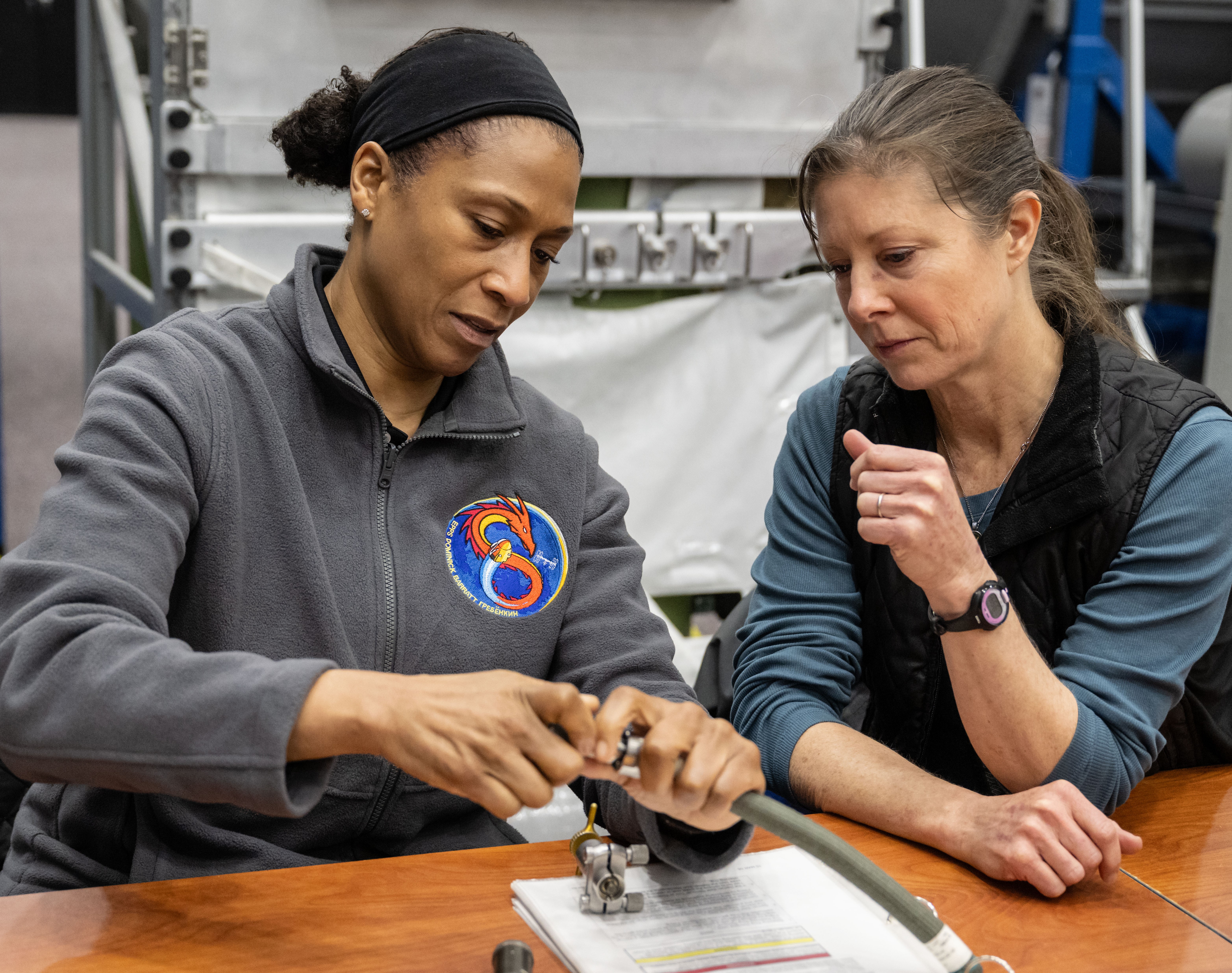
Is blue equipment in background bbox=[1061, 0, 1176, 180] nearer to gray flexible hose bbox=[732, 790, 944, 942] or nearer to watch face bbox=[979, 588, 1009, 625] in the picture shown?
watch face bbox=[979, 588, 1009, 625]

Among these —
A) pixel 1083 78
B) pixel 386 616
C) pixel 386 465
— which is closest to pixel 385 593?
pixel 386 616

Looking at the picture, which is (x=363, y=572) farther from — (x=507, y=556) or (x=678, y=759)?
(x=678, y=759)

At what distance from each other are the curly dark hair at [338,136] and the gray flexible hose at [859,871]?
676mm

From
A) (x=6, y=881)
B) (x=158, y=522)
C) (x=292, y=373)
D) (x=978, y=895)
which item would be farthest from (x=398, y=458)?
(x=978, y=895)

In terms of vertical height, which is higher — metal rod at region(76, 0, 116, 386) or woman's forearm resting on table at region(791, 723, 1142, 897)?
metal rod at region(76, 0, 116, 386)

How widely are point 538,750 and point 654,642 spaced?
447 millimetres

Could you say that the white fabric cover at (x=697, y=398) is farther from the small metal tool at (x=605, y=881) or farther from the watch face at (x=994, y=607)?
the small metal tool at (x=605, y=881)

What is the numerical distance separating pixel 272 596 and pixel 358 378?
23 centimetres

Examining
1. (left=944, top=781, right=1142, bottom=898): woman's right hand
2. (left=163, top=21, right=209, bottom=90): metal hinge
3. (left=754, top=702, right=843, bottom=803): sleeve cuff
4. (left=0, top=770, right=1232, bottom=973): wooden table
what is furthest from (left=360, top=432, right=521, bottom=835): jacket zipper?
(left=163, top=21, right=209, bottom=90): metal hinge

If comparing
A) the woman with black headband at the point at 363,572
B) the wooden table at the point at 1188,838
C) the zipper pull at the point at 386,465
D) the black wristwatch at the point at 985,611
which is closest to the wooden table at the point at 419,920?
the wooden table at the point at 1188,838

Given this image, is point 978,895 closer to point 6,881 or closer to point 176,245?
point 6,881

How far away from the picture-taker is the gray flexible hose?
2.97 ft

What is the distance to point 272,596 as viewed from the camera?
3.83 ft

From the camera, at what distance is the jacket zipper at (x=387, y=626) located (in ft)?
3.95
